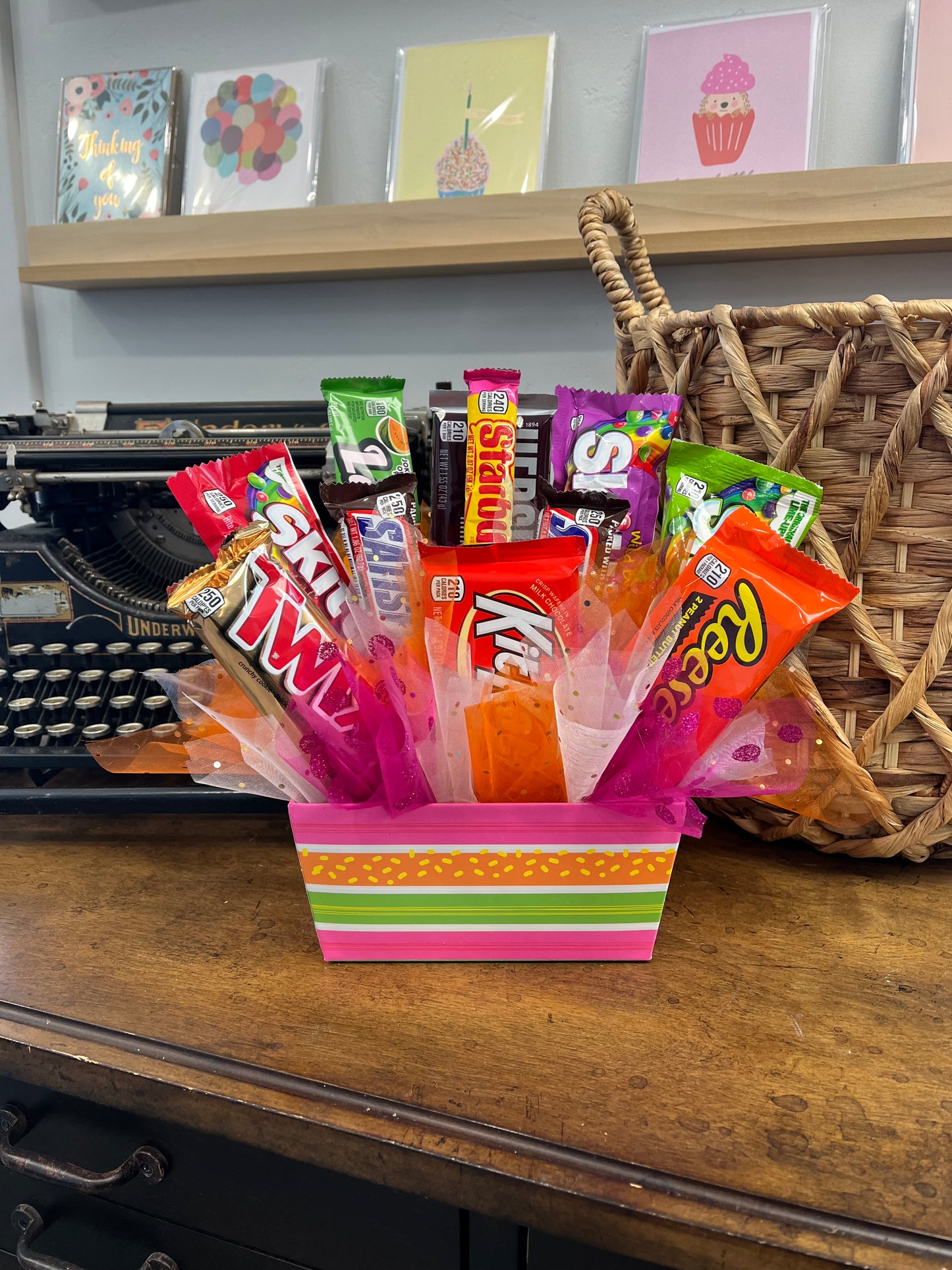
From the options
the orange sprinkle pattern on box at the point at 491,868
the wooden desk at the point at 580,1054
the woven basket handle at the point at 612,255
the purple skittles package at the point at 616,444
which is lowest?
the wooden desk at the point at 580,1054

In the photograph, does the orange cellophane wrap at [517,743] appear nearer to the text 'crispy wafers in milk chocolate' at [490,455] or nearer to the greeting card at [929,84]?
the text 'crispy wafers in milk chocolate' at [490,455]

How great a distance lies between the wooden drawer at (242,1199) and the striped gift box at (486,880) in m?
0.12

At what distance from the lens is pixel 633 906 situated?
46cm

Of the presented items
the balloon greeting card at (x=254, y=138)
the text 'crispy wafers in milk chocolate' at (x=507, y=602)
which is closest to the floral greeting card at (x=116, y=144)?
the balloon greeting card at (x=254, y=138)

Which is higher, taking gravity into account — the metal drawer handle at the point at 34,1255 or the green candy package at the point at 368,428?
the green candy package at the point at 368,428

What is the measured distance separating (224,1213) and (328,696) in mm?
331

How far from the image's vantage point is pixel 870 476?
1.66 ft

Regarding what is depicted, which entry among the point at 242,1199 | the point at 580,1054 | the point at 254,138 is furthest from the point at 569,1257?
the point at 254,138

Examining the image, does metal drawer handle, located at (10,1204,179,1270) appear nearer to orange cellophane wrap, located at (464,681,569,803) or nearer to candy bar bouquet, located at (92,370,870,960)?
candy bar bouquet, located at (92,370,870,960)

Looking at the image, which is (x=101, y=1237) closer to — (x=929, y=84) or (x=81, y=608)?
(x=81, y=608)

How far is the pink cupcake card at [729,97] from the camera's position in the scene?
0.91 m

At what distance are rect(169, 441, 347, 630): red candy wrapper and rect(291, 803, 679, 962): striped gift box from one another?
0.14 meters

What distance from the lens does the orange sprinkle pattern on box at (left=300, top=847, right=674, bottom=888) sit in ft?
1.45

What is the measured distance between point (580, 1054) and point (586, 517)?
31 cm
